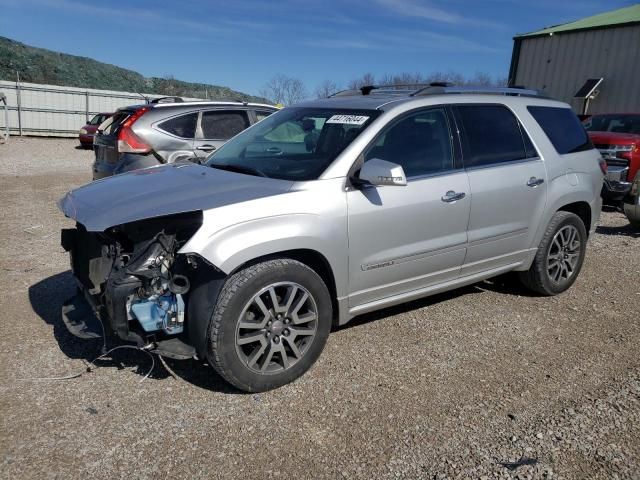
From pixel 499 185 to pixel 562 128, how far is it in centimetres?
126

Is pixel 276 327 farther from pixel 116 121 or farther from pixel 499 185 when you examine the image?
pixel 116 121

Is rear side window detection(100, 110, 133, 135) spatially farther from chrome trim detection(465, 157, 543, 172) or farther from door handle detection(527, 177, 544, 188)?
door handle detection(527, 177, 544, 188)

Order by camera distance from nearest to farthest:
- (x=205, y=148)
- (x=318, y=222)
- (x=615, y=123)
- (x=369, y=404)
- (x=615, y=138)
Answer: (x=369, y=404) → (x=318, y=222) → (x=205, y=148) → (x=615, y=138) → (x=615, y=123)

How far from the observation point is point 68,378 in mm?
3422

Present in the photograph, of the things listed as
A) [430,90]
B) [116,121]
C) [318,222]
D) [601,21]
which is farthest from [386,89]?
[601,21]

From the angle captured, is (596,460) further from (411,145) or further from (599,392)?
(411,145)

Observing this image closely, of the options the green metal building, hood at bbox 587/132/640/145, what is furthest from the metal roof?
hood at bbox 587/132/640/145

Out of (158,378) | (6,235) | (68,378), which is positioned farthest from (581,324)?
(6,235)

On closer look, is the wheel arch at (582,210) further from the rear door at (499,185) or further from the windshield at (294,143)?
the windshield at (294,143)

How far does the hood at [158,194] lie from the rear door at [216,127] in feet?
11.5

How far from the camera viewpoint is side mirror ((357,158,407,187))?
339 cm

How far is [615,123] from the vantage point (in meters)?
11.2

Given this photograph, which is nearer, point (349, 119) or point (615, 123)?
point (349, 119)

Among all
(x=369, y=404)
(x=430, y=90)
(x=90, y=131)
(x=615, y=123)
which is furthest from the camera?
(x=90, y=131)
